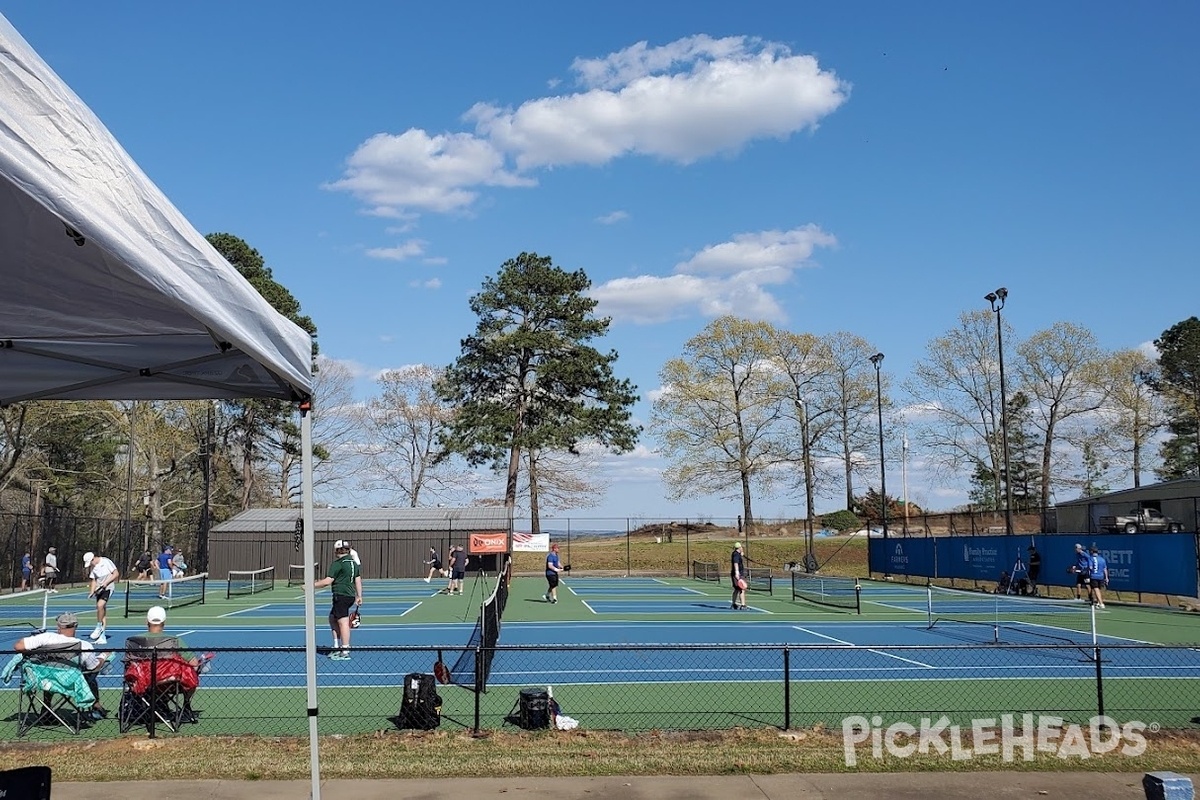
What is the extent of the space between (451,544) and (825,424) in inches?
1080

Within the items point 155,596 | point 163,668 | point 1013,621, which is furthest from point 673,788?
point 155,596

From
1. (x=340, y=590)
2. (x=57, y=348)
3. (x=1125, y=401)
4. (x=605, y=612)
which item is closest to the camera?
(x=57, y=348)

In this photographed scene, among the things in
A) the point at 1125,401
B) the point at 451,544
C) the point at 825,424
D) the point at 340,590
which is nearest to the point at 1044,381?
the point at 1125,401

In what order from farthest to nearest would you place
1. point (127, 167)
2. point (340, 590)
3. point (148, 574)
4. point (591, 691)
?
point (148, 574)
point (340, 590)
point (591, 691)
point (127, 167)

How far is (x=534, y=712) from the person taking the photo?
10094mm

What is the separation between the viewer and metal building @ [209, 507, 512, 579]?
4544 centimetres

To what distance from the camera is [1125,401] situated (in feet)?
195

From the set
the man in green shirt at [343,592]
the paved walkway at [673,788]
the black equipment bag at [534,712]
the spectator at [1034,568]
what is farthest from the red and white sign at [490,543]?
the paved walkway at [673,788]

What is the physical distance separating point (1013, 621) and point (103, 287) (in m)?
22.5

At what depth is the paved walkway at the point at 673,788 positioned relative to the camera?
7652 millimetres

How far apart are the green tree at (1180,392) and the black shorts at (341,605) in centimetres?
5563

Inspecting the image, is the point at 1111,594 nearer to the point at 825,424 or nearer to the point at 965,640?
the point at 965,640

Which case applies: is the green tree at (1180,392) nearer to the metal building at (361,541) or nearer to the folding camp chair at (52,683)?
the metal building at (361,541)

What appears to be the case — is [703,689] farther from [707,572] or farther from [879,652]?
[707,572]
